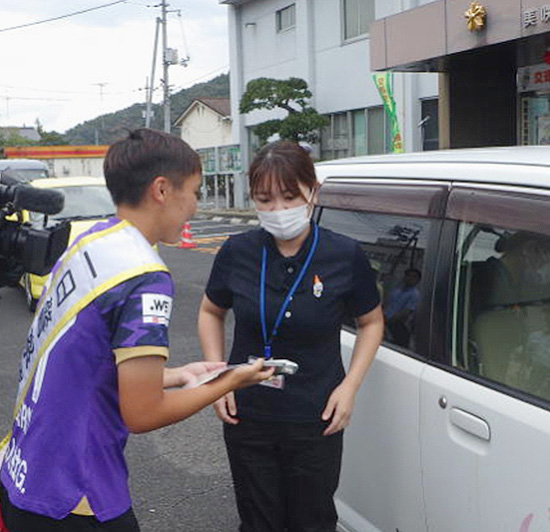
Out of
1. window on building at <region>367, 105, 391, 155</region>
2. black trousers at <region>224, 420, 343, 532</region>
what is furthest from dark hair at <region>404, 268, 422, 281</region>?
window on building at <region>367, 105, 391, 155</region>

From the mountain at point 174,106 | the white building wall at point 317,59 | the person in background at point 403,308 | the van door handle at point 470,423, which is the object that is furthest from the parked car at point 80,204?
the mountain at point 174,106

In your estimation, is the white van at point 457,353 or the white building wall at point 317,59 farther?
the white building wall at point 317,59

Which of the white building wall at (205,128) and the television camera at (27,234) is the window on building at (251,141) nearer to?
the white building wall at (205,128)

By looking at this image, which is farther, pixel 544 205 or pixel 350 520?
pixel 350 520

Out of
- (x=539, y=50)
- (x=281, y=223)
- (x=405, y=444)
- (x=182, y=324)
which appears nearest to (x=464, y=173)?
(x=281, y=223)

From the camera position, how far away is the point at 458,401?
2.13 meters

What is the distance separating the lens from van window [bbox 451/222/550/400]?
2.08 metres

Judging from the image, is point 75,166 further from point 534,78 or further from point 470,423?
point 470,423

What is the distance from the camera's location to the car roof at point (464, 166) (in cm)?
204

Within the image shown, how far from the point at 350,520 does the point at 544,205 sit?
4.63ft

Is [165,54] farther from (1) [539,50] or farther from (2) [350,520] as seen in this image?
(2) [350,520]

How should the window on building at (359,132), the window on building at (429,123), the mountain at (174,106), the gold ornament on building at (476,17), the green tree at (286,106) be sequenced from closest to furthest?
the gold ornament on building at (476,17) < the window on building at (429,123) < the window on building at (359,132) < the green tree at (286,106) < the mountain at (174,106)

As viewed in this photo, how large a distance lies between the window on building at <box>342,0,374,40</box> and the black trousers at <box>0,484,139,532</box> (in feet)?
60.3

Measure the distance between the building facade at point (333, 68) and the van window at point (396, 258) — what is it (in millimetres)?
14650
